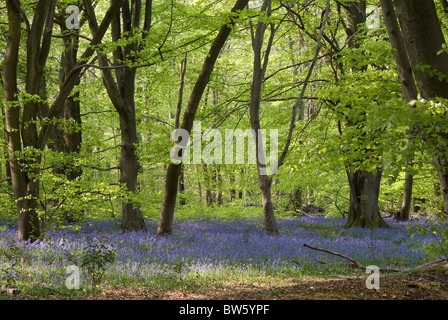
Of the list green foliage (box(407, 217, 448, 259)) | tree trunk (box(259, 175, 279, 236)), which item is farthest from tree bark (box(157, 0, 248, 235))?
green foliage (box(407, 217, 448, 259))

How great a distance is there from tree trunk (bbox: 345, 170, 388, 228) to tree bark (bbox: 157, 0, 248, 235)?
7159 mm

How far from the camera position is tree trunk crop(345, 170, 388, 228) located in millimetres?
13969

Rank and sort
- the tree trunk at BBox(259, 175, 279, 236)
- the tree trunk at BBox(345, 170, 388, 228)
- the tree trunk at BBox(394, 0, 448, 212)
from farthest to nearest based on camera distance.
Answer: the tree trunk at BBox(345, 170, 388, 228) → the tree trunk at BBox(259, 175, 279, 236) → the tree trunk at BBox(394, 0, 448, 212)

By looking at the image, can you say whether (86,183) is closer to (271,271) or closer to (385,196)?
(271,271)

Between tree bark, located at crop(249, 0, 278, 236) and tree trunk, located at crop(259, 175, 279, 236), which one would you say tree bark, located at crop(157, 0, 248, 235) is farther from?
tree trunk, located at crop(259, 175, 279, 236)

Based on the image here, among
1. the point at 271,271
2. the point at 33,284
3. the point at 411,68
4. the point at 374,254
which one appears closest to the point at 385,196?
the point at 374,254

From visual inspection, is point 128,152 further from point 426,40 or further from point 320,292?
point 426,40

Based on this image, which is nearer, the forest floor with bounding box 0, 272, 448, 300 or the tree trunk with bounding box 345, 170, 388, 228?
the forest floor with bounding box 0, 272, 448, 300

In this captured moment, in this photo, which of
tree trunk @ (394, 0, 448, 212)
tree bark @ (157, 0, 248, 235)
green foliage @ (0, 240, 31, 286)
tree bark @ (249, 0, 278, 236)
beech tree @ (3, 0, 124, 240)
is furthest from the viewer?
tree bark @ (249, 0, 278, 236)

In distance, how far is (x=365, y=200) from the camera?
46.0 ft

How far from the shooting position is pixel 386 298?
13.6ft

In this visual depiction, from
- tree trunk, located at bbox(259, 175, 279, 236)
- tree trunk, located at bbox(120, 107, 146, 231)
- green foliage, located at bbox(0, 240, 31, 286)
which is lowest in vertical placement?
green foliage, located at bbox(0, 240, 31, 286)

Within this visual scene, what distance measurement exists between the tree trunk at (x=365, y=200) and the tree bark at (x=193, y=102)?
7.16 m
